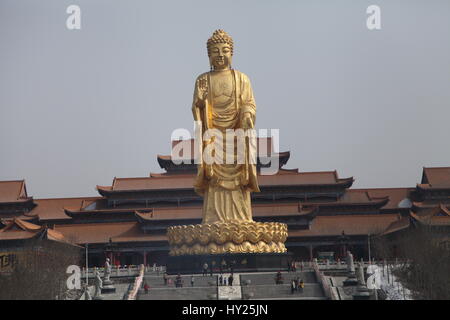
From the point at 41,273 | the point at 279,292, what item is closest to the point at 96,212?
the point at 41,273

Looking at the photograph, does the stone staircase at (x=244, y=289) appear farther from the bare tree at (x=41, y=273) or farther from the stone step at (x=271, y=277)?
the bare tree at (x=41, y=273)

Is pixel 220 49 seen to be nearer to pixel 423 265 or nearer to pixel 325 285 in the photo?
pixel 325 285

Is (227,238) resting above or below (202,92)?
below

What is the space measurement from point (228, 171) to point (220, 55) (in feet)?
10.1

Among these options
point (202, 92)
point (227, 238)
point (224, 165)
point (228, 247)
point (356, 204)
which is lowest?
point (228, 247)

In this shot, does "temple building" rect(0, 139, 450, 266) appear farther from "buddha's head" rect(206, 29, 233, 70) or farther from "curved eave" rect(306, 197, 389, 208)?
"buddha's head" rect(206, 29, 233, 70)

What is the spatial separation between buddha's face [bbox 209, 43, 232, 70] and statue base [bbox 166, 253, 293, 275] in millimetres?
5034

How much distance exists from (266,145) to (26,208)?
11.5 metres

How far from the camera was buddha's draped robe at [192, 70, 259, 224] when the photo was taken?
23828mm

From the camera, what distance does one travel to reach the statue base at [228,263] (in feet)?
78.8

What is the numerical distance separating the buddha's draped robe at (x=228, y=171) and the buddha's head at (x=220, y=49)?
46 centimetres

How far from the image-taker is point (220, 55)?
24031 mm
